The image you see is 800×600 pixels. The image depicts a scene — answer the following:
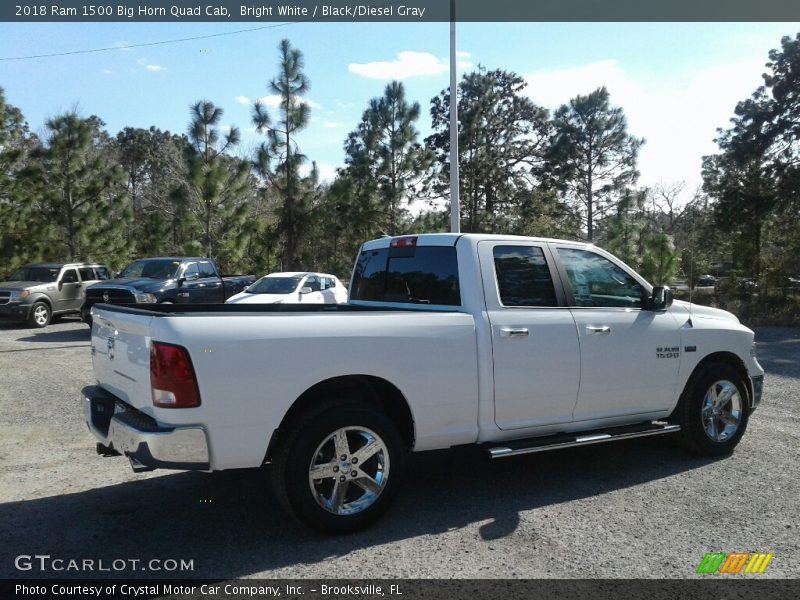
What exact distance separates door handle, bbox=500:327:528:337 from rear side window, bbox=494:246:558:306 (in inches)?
8.9

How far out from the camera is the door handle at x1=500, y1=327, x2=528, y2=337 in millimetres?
4643

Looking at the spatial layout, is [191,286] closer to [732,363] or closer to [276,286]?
[276,286]

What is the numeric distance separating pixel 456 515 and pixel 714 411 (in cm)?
283

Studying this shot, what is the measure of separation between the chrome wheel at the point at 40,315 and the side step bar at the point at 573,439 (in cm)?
1705

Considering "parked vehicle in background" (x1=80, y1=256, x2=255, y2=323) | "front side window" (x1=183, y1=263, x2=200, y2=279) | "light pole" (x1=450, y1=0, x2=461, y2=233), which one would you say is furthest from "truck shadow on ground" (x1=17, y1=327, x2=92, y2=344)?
"light pole" (x1=450, y1=0, x2=461, y2=233)

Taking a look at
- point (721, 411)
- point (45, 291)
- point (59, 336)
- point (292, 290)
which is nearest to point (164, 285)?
point (59, 336)

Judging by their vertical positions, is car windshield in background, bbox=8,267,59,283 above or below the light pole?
below

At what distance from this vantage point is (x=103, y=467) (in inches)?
221

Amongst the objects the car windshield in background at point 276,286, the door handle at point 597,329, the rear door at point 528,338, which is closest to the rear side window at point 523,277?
the rear door at point 528,338

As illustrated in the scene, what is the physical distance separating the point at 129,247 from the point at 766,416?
26140mm

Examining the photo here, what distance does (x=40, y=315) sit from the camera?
18.1 m

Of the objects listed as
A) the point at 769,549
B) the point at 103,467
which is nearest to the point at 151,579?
the point at 103,467

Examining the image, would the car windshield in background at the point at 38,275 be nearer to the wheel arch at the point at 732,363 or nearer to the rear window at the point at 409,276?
the rear window at the point at 409,276

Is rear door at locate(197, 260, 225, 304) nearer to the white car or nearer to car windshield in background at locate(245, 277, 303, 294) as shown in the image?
the white car
